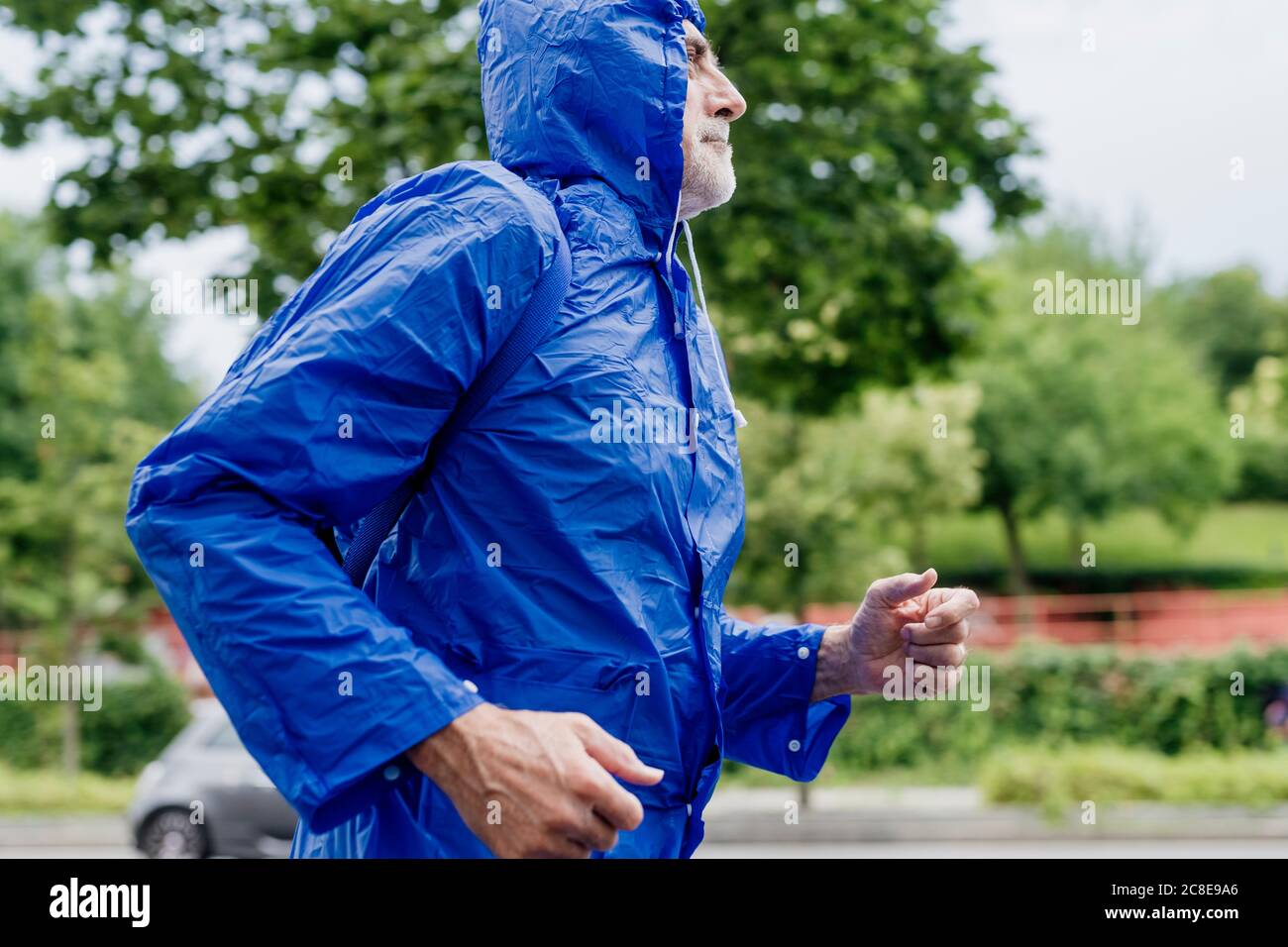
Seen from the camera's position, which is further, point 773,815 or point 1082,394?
point 1082,394

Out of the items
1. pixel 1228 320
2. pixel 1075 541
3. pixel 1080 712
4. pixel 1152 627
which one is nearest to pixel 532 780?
pixel 1080 712

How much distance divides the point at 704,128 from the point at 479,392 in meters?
0.65

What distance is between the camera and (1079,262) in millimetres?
40156

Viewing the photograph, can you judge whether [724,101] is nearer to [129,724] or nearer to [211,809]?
[211,809]

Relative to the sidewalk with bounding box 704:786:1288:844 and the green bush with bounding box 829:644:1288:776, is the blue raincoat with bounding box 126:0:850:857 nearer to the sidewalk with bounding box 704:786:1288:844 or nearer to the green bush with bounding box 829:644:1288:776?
the sidewalk with bounding box 704:786:1288:844

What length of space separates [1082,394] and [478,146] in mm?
29034

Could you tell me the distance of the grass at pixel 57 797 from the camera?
561 inches

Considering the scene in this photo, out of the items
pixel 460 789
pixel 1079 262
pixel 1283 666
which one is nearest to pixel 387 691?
pixel 460 789

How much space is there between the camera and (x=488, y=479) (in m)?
1.62

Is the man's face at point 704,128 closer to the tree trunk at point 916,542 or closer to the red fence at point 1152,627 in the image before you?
the red fence at point 1152,627

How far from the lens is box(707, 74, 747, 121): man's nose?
2047 mm

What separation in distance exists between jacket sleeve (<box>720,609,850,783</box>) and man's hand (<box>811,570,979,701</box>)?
31 mm

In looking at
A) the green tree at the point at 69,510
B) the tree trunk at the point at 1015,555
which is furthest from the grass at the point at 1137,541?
the green tree at the point at 69,510
